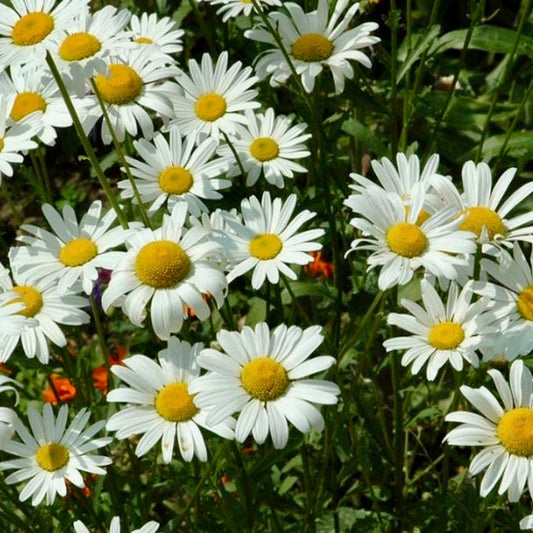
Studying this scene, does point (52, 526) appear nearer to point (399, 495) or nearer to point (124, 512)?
point (124, 512)

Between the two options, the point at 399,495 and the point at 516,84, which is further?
the point at 516,84

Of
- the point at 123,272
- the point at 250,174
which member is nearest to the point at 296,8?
the point at 250,174

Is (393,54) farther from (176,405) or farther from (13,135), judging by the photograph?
(176,405)

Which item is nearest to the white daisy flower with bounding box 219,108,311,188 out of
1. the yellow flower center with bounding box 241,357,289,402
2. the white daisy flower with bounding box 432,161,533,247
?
the white daisy flower with bounding box 432,161,533,247

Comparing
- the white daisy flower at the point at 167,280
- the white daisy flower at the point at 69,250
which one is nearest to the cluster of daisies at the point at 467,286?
the white daisy flower at the point at 167,280

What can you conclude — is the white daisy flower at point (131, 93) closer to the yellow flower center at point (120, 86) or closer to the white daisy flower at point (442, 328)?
the yellow flower center at point (120, 86)

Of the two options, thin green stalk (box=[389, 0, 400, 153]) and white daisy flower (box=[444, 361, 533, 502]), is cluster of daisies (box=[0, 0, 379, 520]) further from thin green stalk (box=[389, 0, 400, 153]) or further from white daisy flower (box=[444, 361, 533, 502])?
white daisy flower (box=[444, 361, 533, 502])
